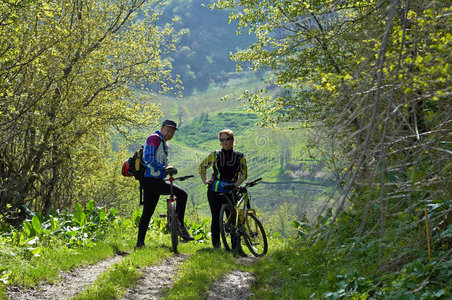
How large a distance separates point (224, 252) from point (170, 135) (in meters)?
2.63

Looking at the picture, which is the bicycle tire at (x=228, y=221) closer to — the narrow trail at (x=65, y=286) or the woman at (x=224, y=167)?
the woman at (x=224, y=167)

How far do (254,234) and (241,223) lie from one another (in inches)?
14.5

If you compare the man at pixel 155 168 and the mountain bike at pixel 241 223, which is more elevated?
the man at pixel 155 168

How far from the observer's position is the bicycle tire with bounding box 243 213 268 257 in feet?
31.0

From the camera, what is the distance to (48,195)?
14.8 metres

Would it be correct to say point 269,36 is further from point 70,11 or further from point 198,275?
point 198,275

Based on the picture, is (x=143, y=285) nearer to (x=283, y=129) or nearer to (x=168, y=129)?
(x=168, y=129)

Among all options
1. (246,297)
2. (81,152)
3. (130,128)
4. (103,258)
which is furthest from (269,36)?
(246,297)

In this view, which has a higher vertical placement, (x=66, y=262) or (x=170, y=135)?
(x=170, y=135)

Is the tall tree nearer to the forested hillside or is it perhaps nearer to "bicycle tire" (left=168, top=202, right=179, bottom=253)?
the forested hillside

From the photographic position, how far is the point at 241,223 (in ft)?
31.5

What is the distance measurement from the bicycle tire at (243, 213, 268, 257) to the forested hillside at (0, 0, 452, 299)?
1.63 ft

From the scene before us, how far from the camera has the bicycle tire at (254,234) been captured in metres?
9.45

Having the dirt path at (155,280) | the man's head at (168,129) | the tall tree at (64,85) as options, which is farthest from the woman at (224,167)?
the tall tree at (64,85)
